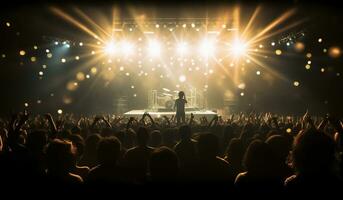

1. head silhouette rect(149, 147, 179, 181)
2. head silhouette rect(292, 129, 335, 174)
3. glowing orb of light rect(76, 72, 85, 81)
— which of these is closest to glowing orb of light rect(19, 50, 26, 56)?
glowing orb of light rect(76, 72, 85, 81)

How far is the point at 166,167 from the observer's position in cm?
265

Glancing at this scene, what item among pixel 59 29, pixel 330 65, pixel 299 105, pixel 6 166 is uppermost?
pixel 59 29

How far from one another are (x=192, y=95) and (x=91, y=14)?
10.4 m

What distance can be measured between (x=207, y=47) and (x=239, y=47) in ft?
6.71

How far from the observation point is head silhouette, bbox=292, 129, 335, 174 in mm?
2473

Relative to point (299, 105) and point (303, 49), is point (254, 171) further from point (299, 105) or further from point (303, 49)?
point (299, 105)

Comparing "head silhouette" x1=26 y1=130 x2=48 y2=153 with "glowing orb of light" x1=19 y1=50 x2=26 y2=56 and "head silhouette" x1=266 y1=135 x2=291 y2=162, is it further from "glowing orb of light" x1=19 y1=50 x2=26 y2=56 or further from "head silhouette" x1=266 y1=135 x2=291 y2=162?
"glowing orb of light" x1=19 y1=50 x2=26 y2=56

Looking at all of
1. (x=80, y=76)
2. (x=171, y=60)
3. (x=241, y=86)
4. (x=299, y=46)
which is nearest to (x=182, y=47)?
(x=171, y=60)

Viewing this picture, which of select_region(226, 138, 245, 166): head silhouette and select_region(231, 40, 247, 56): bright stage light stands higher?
select_region(231, 40, 247, 56): bright stage light

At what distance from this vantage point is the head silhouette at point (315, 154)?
247 cm

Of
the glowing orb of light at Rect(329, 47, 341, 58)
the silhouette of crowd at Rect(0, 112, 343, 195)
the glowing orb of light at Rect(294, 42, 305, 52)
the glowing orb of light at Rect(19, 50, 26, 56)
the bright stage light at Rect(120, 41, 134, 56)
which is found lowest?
the silhouette of crowd at Rect(0, 112, 343, 195)

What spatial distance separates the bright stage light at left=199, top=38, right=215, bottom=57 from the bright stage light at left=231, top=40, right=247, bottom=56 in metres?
1.37

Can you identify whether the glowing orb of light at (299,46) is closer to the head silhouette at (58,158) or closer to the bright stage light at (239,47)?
the bright stage light at (239,47)

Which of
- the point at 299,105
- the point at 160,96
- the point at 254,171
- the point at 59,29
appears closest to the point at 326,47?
the point at 299,105
